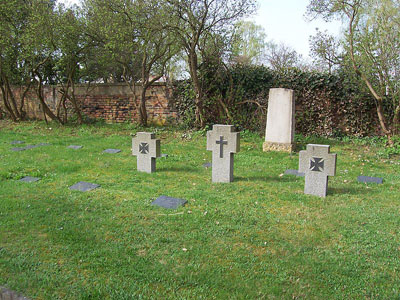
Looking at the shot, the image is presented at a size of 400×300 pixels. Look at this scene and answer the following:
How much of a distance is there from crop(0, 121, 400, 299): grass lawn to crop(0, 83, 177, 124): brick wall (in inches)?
242

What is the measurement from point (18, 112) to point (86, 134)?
5524mm

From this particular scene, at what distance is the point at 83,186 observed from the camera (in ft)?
17.2

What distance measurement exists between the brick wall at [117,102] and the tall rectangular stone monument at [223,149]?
22.2ft

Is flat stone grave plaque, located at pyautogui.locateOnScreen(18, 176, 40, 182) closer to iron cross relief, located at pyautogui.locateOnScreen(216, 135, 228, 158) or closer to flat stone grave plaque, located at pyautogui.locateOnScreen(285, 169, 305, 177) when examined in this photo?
iron cross relief, located at pyautogui.locateOnScreen(216, 135, 228, 158)

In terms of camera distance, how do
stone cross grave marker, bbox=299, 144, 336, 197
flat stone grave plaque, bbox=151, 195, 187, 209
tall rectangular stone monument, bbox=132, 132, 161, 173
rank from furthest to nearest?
tall rectangular stone monument, bbox=132, 132, 161, 173 → stone cross grave marker, bbox=299, 144, 336, 197 → flat stone grave plaque, bbox=151, 195, 187, 209

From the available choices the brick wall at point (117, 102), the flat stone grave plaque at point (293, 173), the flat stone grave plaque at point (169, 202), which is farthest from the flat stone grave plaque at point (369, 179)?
the brick wall at point (117, 102)

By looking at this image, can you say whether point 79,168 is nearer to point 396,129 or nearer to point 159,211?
point 159,211

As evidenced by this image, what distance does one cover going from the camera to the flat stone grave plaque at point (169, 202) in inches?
172

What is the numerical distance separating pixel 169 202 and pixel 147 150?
1923 mm

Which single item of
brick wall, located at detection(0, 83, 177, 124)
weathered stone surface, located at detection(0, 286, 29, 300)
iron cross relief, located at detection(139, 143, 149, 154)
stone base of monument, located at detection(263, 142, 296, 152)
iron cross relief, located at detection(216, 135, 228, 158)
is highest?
brick wall, located at detection(0, 83, 177, 124)

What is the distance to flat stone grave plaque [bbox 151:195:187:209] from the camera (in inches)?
172

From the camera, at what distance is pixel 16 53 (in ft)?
42.3

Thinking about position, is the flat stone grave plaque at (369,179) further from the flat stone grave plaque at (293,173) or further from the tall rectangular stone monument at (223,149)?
the tall rectangular stone monument at (223,149)

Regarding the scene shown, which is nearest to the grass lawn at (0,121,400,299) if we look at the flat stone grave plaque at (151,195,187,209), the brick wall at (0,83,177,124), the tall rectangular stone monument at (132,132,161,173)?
the flat stone grave plaque at (151,195,187,209)
